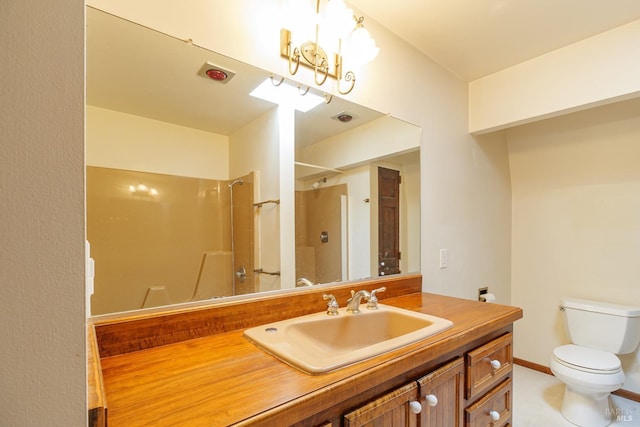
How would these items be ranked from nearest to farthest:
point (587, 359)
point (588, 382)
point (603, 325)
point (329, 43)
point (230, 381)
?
1. point (230, 381)
2. point (329, 43)
3. point (588, 382)
4. point (587, 359)
5. point (603, 325)

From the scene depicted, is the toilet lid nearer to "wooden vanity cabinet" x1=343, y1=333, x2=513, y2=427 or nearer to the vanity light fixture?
"wooden vanity cabinet" x1=343, y1=333, x2=513, y2=427

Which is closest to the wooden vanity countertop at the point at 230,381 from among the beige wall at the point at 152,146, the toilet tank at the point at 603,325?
the beige wall at the point at 152,146

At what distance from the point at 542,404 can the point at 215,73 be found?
2759 millimetres

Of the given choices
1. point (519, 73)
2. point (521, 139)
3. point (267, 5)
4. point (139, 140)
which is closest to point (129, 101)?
point (139, 140)

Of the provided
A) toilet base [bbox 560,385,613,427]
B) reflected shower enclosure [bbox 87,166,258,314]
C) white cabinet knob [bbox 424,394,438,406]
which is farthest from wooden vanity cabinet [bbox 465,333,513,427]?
toilet base [bbox 560,385,613,427]

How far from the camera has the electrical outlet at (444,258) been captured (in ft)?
6.18

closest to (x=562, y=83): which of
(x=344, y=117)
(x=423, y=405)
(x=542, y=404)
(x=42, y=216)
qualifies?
(x=344, y=117)

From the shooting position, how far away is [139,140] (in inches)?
38.8

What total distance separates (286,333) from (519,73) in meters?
2.12

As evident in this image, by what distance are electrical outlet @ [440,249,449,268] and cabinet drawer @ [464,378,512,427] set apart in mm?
741

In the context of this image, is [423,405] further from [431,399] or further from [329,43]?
[329,43]

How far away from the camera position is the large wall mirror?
915mm

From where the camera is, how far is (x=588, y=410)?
1790 mm

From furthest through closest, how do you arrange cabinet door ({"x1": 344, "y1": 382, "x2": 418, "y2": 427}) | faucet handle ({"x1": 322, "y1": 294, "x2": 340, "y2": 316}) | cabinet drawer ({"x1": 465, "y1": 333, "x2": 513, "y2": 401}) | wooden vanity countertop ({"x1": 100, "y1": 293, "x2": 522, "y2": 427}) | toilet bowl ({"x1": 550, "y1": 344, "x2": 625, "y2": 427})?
toilet bowl ({"x1": 550, "y1": 344, "x2": 625, "y2": 427})
faucet handle ({"x1": 322, "y1": 294, "x2": 340, "y2": 316})
cabinet drawer ({"x1": 465, "y1": 333, "x2": 513, "y2": 401})
cabinet door ({"x1": 344, "y1": 382, "x2": 418, "y2": 427})
wooden vanity countertop ({"x1": 100, "y1": 293, "x2": 522, "y2": 427})
